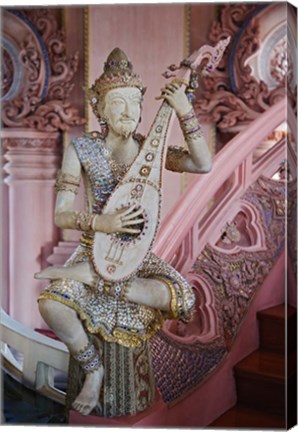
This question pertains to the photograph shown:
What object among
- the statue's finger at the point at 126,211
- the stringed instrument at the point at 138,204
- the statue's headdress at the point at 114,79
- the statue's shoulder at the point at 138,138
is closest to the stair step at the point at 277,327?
the stringed instrument at the point at 138,204

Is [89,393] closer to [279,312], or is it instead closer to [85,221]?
[85,221]

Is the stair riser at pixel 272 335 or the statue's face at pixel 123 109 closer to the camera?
the statue's face at pixel 123 109

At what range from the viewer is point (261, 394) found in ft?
7.60

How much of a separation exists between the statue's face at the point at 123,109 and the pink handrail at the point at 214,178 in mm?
292

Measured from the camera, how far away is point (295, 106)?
2.34 meters

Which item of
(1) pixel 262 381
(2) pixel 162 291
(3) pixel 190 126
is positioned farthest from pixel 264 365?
(3) pixel 190 126

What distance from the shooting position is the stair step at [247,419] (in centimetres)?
231

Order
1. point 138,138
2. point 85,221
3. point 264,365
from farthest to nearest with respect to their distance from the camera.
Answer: point 264,365, point 138,138, point 85,221

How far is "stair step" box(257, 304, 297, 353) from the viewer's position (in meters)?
2.29

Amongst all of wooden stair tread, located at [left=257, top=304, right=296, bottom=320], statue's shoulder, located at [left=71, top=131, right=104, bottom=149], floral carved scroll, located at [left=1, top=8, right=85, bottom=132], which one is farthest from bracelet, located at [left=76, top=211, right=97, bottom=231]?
wooden stair tread, located at [left=257, top=304, right=296, bottom=320]

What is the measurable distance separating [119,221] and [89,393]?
0.53m

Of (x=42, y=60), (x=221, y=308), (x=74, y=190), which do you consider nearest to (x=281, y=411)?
(x=221, y=308)

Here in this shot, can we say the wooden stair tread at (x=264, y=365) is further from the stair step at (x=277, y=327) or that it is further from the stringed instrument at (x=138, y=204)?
the stringed instrument at (x=138, y=204)

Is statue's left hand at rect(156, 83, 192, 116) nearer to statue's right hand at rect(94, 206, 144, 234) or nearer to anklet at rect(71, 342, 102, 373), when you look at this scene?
statue's right hand at rect(94, 206, 144, 234)
